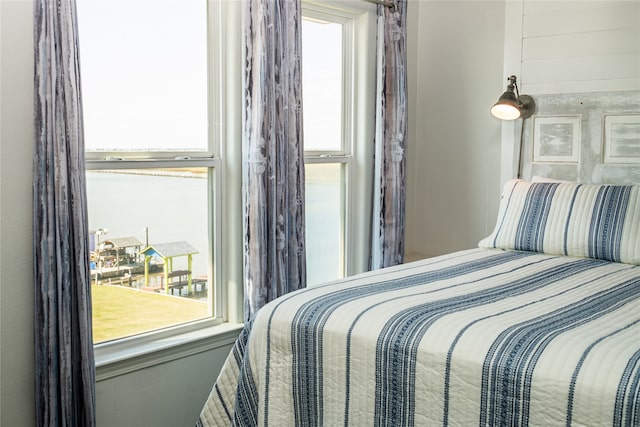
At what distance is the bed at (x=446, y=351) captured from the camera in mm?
1543

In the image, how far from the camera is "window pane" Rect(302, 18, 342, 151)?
3.29 meters

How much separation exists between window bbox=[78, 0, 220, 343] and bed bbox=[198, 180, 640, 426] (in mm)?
602

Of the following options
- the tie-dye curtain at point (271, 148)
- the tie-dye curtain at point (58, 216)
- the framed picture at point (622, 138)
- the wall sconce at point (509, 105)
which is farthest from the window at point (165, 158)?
the framed picture at point (622, 138)

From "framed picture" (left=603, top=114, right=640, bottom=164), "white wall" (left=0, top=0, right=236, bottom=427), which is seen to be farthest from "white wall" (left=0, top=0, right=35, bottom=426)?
"framed picture" (left=603, top=114, right=640, bottom=164)

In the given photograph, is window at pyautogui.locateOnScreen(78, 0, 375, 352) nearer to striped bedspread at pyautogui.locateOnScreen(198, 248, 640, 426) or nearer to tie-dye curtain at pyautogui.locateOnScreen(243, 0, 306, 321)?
tie-dye curtain at pyautogui.locateOnScreen(243, 0, 306, 321)

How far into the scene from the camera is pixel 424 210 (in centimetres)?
399

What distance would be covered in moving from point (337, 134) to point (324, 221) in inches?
17.7

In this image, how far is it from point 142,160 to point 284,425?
110 cm

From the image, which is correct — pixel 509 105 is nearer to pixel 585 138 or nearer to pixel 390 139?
pixel 585 138

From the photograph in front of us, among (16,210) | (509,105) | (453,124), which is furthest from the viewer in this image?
(453,124)

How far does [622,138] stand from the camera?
128 inches

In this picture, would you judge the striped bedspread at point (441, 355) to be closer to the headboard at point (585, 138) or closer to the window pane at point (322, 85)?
the headboard at point (585, 138)

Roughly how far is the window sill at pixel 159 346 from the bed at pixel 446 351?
397 millimetres

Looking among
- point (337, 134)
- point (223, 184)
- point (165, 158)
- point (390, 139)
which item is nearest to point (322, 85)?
point (337, 134)
